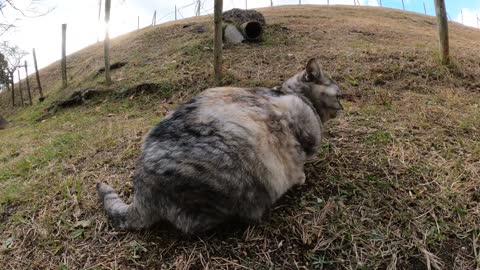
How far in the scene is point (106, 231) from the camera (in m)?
3.11

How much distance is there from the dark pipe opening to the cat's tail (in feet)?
31.1

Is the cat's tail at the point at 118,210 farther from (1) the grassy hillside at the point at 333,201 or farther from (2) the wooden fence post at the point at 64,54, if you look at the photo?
(2) the wooden fence post at the point at 64,54

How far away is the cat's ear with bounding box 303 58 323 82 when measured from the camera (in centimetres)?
359

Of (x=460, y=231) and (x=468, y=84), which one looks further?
(x=468, y=84)

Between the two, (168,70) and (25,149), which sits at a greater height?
(168,70)

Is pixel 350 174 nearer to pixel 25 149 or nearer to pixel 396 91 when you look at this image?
pixel 396 91

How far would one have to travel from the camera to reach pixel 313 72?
3.65 metres

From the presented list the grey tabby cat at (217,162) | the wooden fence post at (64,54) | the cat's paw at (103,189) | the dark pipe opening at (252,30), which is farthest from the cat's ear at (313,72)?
the wooden fence post at (64,54)

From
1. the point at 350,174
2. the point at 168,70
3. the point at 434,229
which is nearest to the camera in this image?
the point at 434,229

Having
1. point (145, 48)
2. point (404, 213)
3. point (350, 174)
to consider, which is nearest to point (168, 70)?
point (145, 48)

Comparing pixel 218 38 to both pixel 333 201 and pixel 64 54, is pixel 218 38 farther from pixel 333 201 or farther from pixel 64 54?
pixel 64 54

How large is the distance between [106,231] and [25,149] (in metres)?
4.19

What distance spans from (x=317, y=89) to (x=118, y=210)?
227 cm

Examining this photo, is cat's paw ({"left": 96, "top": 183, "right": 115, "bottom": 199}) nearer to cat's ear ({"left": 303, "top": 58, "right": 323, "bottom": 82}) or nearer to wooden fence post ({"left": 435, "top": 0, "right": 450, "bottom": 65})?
cat's ear ({"left": 303, "top": 58, "right": 323, "bottom": 82})
